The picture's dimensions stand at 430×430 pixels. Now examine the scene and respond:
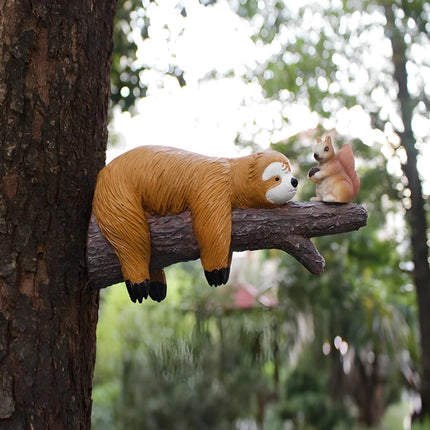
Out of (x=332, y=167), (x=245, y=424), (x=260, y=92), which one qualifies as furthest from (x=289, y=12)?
(x=245, y=424)

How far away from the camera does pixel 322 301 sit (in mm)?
2740

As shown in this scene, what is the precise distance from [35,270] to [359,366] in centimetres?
284

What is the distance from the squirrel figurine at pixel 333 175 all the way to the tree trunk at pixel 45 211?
0.42 meters

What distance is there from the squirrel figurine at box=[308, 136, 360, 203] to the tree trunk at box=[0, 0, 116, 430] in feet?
1.39

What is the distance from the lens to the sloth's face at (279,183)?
853 mm

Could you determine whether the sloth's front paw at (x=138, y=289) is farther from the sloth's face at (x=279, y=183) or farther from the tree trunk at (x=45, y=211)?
the sloth's face at (x=279, y=183)

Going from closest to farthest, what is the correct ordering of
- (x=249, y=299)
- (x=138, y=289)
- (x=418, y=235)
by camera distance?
(x=138, y=289), (x=418, y=235), (x=249, y=299)

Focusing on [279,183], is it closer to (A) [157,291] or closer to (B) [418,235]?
(A) [157,291]

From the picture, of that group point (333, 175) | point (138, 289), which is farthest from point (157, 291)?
point (333, 175)

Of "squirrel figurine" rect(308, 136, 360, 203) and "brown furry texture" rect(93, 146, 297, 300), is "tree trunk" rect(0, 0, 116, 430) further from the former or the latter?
"squirrel figurine" rect(308, 136, 360, 203)

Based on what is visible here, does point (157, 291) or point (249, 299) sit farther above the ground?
point (157, 291)

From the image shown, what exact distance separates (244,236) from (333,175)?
210mm

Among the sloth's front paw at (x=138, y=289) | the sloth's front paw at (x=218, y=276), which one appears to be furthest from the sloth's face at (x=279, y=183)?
the sloth's front paw at (x=138, y=289)

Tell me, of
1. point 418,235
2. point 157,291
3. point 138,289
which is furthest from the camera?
point 418,235
